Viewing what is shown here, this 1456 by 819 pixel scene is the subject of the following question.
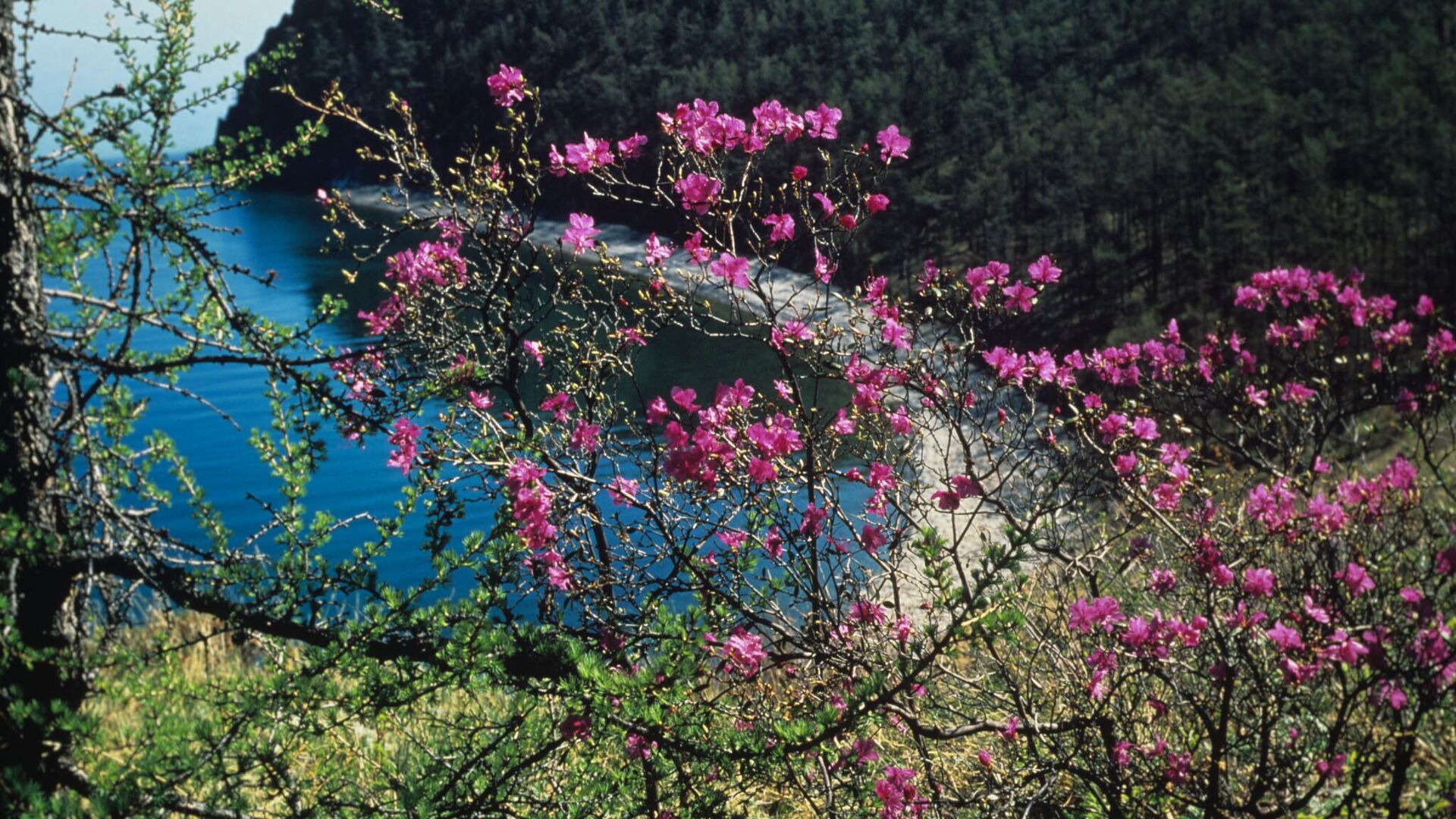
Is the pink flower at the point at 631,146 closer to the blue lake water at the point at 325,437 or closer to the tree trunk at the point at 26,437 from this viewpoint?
the tree trunk at the point at 26,437

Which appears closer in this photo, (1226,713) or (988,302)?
(1226,713)

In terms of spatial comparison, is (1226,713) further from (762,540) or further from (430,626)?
(430,626)

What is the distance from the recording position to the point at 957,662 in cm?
568

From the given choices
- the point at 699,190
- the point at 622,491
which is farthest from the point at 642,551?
the point at 699,190

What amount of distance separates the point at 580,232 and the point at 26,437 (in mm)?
1655

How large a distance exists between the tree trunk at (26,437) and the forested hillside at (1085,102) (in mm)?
22342

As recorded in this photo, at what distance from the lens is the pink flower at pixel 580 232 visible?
3436mm

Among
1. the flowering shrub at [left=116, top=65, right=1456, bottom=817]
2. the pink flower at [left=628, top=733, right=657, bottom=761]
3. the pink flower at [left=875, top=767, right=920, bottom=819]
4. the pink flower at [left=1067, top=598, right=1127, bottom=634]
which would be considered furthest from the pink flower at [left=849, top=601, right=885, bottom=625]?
the pink flower at [left=628, top=733, right=657, bottom=761]

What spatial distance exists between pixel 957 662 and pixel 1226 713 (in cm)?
287

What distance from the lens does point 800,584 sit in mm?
2852

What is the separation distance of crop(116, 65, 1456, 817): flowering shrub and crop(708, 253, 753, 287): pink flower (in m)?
0.01

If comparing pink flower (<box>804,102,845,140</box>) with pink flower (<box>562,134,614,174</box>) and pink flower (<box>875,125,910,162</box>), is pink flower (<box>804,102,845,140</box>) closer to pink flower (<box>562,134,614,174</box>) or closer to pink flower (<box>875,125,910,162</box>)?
pink flower (<box>875,125,910,162</box>)

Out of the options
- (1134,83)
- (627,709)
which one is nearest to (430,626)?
(627,709)

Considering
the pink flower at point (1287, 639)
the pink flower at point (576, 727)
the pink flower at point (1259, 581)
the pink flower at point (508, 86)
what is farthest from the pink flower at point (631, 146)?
the pink flower at point (1287, 639)
